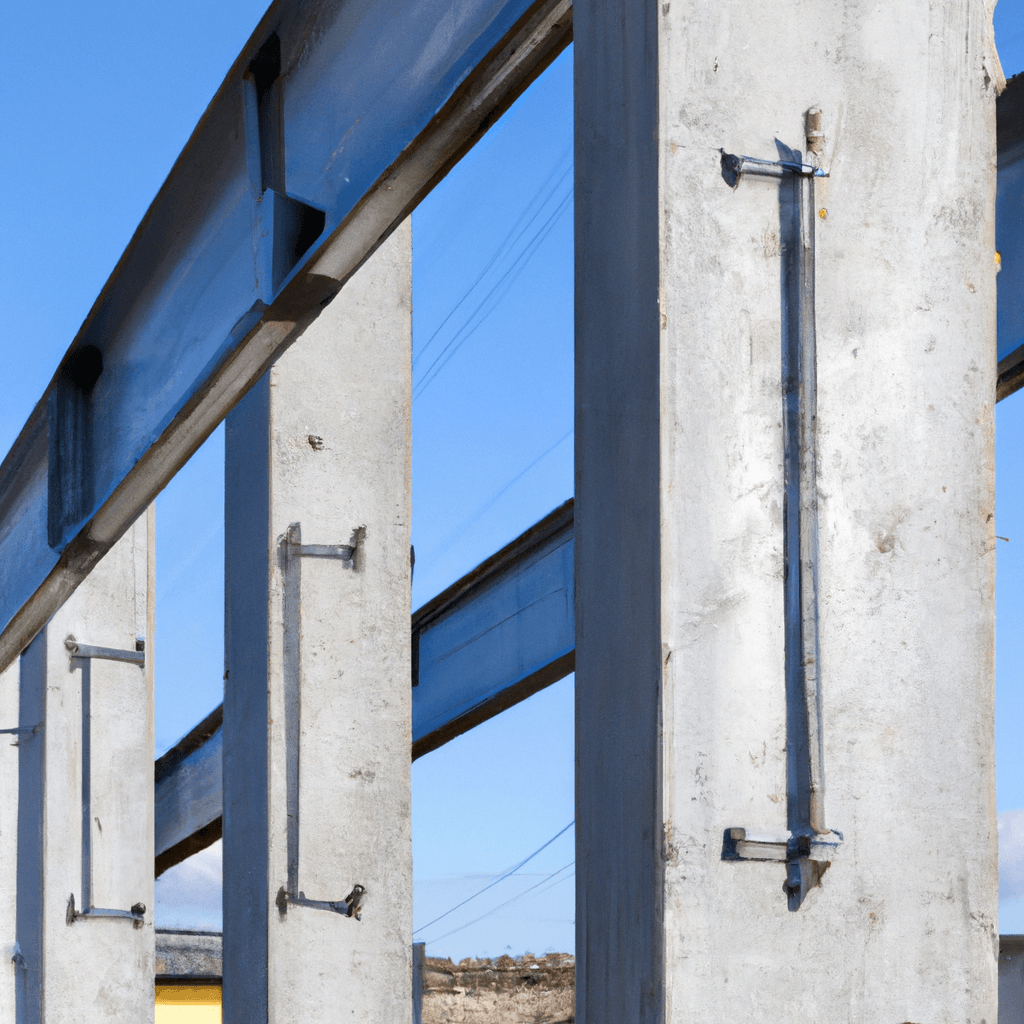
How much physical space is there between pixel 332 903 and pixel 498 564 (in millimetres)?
2250

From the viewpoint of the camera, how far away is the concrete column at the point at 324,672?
16.4ft

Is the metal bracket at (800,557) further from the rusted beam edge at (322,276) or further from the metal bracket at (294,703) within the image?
the metal bracket at (294,703)

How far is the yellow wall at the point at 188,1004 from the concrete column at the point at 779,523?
38.0ft

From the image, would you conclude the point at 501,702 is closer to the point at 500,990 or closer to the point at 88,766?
the point at 88,766

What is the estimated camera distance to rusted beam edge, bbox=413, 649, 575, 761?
6.48m

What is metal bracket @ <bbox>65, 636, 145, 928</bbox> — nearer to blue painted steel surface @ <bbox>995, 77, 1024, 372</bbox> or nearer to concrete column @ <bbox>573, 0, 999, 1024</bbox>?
blue painted steel surface @ <bbox>995, 77, 1024, 372</bbox>

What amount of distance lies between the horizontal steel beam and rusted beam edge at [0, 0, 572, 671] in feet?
7.11

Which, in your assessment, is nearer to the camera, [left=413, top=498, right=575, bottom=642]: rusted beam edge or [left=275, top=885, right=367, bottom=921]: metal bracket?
[left=275, top=885, right=367, bottom=921]: metal bracket

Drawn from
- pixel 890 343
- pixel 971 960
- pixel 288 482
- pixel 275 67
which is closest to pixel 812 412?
pixel 890 343

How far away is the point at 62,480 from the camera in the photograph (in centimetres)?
483

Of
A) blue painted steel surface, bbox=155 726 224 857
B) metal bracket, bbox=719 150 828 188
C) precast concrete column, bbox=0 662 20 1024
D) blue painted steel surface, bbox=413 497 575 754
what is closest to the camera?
metal bracket, bbox=719 150 828 188

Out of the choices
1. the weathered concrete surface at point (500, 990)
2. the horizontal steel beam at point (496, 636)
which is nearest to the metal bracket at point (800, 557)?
the horizontal steel beam at point (496, 636)

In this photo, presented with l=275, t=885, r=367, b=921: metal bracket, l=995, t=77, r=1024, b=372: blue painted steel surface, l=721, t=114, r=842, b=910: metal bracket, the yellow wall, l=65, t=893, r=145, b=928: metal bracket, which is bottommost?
the yellow wall

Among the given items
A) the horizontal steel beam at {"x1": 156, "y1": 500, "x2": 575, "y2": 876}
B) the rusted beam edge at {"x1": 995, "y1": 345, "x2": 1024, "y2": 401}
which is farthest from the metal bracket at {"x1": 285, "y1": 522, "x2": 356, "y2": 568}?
the rusted beam edge at {"x1": 995, "y1": 345, "x2": 1024, "y2": 401}
